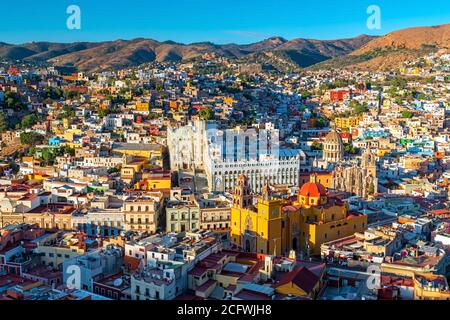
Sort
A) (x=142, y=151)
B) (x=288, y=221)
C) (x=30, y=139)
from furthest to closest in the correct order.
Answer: (x=30, y=139) < (x=142, y=151) < (x=288, y=221)

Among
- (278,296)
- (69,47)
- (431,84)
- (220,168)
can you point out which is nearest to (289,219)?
(278,296)

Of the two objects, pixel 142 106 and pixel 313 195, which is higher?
pixel 142 106

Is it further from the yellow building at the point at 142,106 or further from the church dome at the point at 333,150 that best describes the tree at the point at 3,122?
the church dome at the point at 333,150

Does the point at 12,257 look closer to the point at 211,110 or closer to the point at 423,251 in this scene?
the point at 423,251

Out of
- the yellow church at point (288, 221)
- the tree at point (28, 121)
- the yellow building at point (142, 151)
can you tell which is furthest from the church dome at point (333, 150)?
the tree at point (28, 121)

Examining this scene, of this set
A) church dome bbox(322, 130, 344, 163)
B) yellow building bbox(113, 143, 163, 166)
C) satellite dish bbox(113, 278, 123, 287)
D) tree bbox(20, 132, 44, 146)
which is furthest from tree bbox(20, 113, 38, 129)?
satellite dish bbox(113, 278, 123, 287)

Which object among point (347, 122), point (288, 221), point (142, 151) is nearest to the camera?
point (288, 221)

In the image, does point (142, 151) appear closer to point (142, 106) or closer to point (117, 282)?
point (142, 106)

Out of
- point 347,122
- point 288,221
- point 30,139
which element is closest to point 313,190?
point 288,221

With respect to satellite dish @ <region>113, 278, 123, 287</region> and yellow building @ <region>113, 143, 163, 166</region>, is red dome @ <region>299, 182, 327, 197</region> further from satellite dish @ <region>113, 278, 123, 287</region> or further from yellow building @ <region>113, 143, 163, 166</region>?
yellow building @ <region>113, 143, 163, 166</region>
